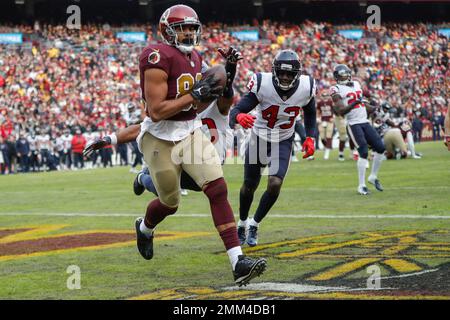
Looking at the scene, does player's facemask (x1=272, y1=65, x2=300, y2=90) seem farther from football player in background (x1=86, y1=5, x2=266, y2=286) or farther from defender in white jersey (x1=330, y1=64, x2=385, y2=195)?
defender in white jersey (x1=330, y1=64, x2=385, y2=195)

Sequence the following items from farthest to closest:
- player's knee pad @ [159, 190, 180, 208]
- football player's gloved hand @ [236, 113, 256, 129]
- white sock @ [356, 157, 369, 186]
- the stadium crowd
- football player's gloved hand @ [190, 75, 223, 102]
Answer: the stadium crowd < white sock @ [356, 157, 369, 186] < football player's gloved hand @ [236, 113, 256, 129] < player's knee pad @ [159, 190, 180, 208] < football player's gloved hand @ [190, 75, 223, 102]

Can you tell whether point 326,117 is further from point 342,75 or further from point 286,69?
point 286,69

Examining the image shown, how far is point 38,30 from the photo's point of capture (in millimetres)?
34438

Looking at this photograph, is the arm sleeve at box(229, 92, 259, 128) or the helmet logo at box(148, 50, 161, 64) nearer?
the helmet logo at box(148, 50, 161, 64)

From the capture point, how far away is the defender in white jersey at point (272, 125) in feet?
25.1

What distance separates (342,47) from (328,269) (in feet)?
107

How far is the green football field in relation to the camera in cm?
534

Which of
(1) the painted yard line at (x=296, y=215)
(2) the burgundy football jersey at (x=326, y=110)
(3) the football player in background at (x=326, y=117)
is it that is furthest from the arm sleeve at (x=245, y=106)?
A: (2) the burgundy football jersey at (x=326, y=110)

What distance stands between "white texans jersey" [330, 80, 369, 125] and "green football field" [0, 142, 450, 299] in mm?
1170

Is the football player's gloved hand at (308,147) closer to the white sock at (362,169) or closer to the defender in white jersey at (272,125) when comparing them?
the defender in white jersey at (272,125)

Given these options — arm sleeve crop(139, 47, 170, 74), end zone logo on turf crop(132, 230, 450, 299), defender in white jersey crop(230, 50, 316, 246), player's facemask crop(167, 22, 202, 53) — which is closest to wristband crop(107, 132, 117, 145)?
arm sleeve crop(139, 47, 170, 74)
